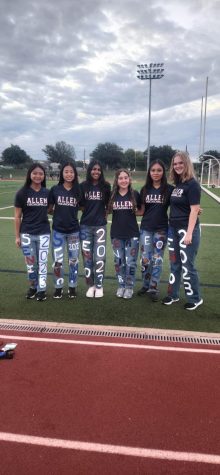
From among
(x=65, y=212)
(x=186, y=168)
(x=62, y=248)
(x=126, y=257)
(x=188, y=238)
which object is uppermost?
(x=186, y=168)

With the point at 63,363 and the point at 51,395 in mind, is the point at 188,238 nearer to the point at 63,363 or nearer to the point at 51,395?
the point at 63,363

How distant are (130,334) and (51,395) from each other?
1.18m

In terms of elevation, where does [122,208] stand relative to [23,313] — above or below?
above

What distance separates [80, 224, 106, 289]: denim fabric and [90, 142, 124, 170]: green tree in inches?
2992

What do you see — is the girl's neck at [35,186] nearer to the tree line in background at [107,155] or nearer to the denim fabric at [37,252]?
the denim fabric at [37,252]

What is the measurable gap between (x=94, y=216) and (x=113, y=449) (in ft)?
9.40

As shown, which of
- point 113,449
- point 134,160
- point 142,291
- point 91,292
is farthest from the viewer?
point 134,160

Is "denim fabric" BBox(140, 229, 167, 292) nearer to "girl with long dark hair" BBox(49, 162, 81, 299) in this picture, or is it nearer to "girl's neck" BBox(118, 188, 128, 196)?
"girl's neck" BBox(118, 188, 128, 196)

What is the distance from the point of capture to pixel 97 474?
217cm

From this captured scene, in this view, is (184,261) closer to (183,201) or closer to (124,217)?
(183,201)

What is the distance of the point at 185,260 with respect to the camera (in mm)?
4383

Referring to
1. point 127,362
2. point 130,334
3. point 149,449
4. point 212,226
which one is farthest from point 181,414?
point 212,226

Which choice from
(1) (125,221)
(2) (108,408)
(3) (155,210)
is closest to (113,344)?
(2) (108,408)

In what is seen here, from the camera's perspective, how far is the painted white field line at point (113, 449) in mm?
2285
